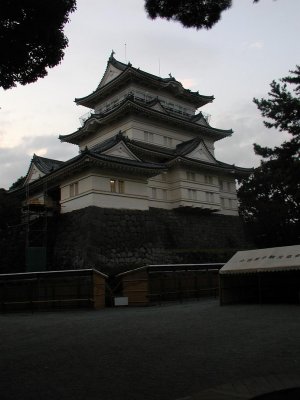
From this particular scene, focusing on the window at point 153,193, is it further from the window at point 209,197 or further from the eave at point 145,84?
the eave at point 145,84

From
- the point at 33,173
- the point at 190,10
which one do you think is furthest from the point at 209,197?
the point at 190,10

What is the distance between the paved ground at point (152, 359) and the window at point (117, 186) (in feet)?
53.1

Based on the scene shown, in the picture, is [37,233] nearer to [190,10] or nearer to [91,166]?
[91,166]

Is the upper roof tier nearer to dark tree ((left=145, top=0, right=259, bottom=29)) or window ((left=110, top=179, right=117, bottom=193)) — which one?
window ((left=110, top=179, right=117, bottom=193))

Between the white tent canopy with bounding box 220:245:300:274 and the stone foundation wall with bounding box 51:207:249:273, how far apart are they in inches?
381

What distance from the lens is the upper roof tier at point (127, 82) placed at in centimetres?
3741

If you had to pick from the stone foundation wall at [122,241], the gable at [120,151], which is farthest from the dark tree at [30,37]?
the gable at [120,151]

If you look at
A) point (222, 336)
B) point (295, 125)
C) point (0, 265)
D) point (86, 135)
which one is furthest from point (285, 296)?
point (86, 135)

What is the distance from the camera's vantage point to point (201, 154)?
120ft

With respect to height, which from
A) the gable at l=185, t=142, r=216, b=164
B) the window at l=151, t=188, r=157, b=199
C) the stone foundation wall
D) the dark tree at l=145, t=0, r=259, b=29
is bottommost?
the stone foundation wall

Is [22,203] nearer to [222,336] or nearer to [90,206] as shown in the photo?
[90,206]

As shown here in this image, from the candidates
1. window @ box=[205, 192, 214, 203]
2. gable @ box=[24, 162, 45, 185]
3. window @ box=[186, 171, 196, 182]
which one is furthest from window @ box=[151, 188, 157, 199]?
gable @ box=[24, 162, 45, 185]

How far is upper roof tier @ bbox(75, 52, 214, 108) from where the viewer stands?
37406 millimetres

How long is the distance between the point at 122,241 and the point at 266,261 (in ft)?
41.9
